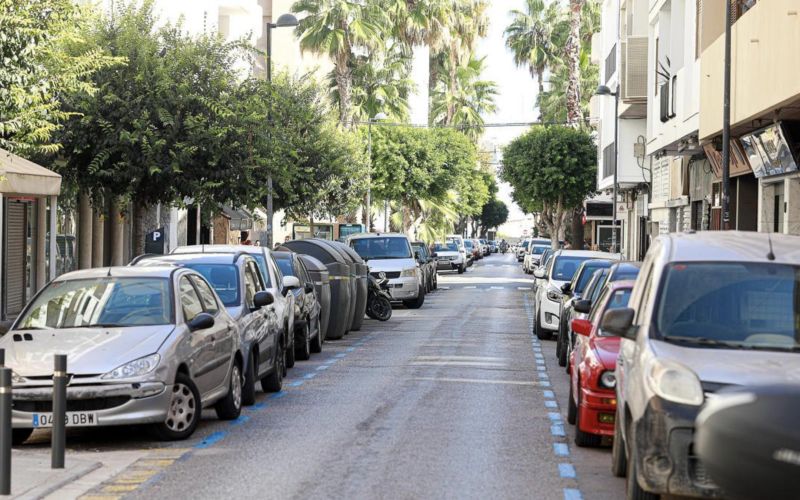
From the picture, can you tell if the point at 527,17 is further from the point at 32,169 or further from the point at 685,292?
the point at 685,292

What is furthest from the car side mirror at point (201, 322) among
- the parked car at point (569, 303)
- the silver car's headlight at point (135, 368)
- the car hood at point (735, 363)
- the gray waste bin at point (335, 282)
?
the gray waste bin at point (335, 282)

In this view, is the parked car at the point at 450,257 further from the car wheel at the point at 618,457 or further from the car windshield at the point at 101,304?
the car wheel at the point at 618,457

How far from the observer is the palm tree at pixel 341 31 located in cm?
5250

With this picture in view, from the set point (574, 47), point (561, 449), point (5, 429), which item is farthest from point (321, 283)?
point (574, 47)

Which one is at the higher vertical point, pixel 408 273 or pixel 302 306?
pixel 408 273

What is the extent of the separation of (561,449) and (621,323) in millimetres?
3384

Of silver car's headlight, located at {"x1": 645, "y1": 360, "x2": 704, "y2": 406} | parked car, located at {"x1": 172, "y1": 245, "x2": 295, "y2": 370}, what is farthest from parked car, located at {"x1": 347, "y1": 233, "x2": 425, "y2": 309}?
silver car's headlight, located at {"x1": 645, "y1": 360, "x2": 704, "y2": 406}

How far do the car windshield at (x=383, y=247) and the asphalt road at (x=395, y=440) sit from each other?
48.6 feet

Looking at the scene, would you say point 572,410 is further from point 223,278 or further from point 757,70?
point 757,70

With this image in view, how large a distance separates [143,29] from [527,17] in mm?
55787

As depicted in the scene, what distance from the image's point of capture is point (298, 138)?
3884 cm

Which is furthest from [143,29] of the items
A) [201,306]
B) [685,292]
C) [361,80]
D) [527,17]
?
[527,17]

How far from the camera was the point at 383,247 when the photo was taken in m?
36.4

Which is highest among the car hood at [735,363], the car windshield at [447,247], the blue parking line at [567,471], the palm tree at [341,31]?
the palm tree at [341,31]
